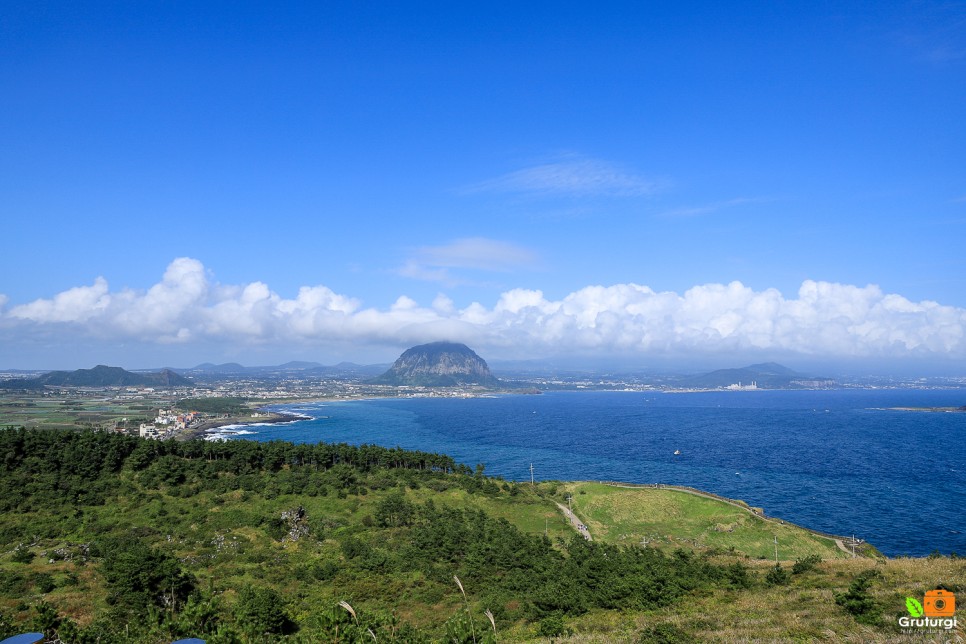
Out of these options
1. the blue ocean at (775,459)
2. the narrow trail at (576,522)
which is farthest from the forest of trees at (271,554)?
the blue ocean at (775,459)

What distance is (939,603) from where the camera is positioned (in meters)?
23.7

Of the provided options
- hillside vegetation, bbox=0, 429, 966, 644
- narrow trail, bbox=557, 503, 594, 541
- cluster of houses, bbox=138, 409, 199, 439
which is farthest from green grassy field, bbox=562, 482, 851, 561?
cluster of houses, bbox=138, 409, 199, 439

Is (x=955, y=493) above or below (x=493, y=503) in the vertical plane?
below

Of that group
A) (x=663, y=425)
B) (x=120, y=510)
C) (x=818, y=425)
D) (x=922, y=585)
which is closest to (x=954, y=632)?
(x=922, y=585)

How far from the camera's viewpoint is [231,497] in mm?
58688

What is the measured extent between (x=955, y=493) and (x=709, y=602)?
87.7 meters

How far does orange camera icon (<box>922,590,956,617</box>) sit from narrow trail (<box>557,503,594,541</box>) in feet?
119

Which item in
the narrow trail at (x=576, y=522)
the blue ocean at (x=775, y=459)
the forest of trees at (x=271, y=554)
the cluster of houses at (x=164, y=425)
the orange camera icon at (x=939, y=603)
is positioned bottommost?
the blue ocean at (x=775, y=459)

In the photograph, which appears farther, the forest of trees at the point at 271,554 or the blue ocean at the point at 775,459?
the blue ocean at the point at 775,459

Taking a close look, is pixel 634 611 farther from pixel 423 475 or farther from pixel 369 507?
pixel 423 475

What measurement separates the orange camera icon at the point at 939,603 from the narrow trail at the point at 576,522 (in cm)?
3625
